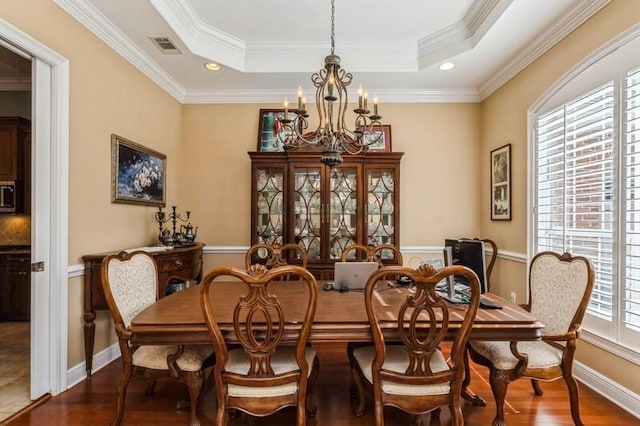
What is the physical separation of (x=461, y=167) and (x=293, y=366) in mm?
3407

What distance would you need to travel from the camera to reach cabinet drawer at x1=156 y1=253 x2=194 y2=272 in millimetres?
2960

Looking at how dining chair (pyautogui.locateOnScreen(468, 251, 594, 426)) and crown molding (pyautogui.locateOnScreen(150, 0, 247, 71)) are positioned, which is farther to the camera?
crown molding (pyautogui.locateOnScreen(150, 0, 247, 71))

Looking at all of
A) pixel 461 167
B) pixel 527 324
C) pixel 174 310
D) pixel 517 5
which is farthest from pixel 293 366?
pixel 461 167

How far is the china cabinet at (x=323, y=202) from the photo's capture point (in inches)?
154

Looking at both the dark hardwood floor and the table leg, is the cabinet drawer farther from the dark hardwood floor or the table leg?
the table leg

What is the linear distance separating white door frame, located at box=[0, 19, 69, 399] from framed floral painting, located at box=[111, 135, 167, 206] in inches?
24.3

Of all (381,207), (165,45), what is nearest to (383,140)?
(381,207)

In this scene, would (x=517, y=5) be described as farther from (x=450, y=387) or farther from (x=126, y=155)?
(x=126, y=155)

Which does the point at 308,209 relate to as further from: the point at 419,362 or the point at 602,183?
the point at 602,183

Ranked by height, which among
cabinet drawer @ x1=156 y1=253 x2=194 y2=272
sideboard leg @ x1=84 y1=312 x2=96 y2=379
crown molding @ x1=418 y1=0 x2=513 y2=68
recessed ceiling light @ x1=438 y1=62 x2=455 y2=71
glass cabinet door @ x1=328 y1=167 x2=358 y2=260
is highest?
crown molding @ x1=418 y1=0 x2=513 y2=68

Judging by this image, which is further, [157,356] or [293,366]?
[157,356]

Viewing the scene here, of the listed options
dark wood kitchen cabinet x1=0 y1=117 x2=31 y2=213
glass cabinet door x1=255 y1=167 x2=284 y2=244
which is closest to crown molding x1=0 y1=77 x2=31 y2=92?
dark wood kitchen cabinet x1=0 y1=117 x2=31 y2=213

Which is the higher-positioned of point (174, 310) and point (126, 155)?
point (126, 155)

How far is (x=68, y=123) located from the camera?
248 cm
